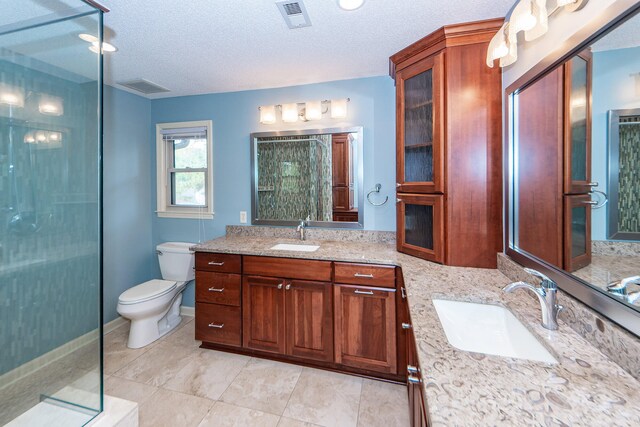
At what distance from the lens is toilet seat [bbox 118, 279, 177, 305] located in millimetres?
2254

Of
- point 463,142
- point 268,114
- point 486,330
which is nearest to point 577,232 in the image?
point 486,330

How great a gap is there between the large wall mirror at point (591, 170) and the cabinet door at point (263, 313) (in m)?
1.60

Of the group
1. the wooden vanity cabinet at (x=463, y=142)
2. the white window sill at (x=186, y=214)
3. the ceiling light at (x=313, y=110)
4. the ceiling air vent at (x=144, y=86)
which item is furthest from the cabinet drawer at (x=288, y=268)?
the ceiling air vent at (x=144, y=86)

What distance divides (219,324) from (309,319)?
79cm

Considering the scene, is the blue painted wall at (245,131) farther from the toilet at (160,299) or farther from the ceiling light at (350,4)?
the ceiling light at (350,4)

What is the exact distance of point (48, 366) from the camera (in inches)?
59.9

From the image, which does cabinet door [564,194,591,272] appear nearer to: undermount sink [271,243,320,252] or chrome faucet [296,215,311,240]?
undermount sink [271,243,320,252]

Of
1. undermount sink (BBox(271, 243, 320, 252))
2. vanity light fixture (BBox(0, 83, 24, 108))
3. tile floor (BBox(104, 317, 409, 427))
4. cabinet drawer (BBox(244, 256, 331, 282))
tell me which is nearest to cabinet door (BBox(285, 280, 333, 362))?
cabinet drawer (BBox(244, 256, 331, 282))

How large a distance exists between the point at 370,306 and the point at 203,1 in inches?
81.2

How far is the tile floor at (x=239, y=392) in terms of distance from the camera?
163 cm

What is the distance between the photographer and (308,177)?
8.42 feet

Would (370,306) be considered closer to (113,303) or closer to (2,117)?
(2,117)

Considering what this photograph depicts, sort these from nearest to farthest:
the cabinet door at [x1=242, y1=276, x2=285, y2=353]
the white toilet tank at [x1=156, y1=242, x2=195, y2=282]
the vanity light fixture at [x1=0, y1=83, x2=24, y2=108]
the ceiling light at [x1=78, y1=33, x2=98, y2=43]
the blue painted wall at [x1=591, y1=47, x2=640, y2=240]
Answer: the blue painted wall at [x1=591, y1=47, x2=640, y2=240], the vanity light fixture at [x1=0, y1=83, x2=24, y2=108], the ceiling light at [x1=78, y1=33, x2=98, y2=43], the cabinet door at [x1=242, y1=276, x2=285, y2=353], the white toilet tank at [x1=156, y1=242, x2=195, y2=282]

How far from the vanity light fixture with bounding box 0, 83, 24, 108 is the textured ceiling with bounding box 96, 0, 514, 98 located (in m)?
0.62
